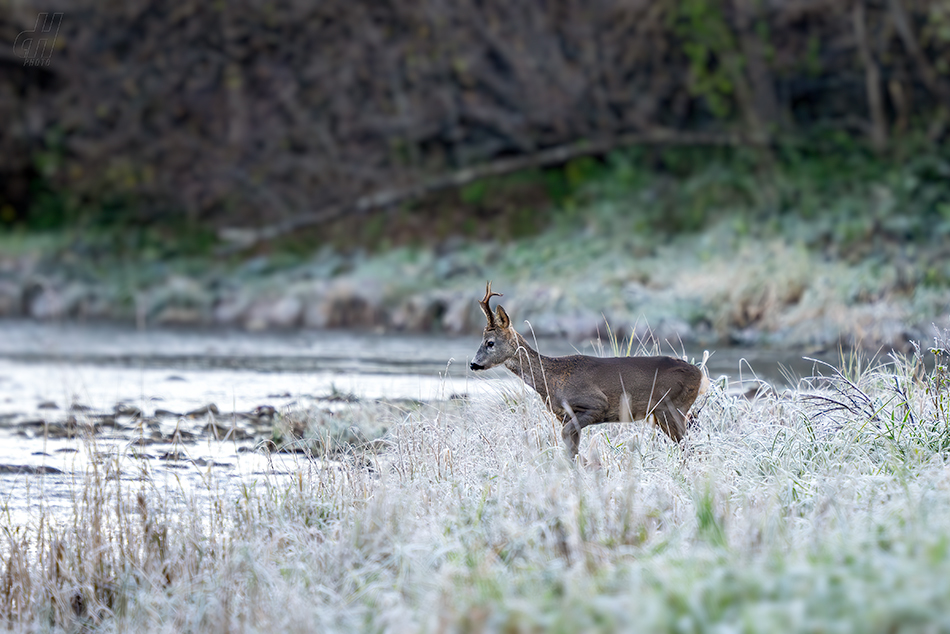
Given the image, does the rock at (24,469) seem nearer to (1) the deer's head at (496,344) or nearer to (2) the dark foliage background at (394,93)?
(1) the deer's head at (496,344)

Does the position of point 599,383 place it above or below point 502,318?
below

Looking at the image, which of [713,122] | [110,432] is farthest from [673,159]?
[110,432]

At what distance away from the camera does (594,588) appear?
3.40 meters

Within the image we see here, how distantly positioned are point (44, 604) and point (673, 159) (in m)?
14.5

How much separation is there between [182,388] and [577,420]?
17.3ft

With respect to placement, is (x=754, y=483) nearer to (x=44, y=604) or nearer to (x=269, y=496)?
(x=269, y=496)

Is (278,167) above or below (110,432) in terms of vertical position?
above

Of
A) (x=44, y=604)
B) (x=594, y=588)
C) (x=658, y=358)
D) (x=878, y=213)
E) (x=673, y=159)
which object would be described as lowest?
(x=44, y=604)

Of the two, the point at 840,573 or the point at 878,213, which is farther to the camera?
the point at 878,213

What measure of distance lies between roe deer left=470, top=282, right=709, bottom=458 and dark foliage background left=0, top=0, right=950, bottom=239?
12037mm

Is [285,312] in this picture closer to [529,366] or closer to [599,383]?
[529,366]

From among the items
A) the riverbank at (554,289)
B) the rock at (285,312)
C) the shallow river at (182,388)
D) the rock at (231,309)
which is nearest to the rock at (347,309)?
the riverbank at (554,289)

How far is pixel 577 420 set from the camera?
541cm

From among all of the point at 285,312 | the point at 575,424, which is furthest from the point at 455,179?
the point at 575,424
